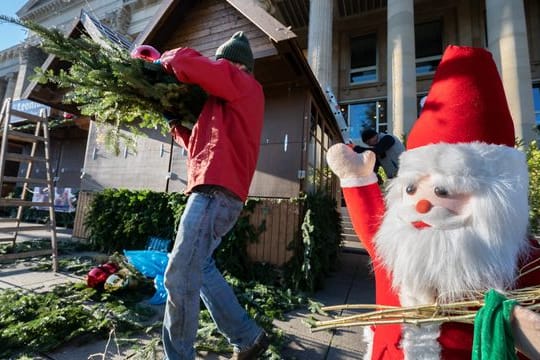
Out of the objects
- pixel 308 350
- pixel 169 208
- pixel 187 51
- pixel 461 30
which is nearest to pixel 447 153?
pixel 187 51

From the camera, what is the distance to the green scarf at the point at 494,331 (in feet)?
2.25

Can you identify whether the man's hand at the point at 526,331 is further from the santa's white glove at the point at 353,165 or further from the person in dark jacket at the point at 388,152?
the person in dark jacket at the point at 388,152

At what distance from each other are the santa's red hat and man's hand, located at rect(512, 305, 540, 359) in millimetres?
630

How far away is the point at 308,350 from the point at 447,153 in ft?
6.04

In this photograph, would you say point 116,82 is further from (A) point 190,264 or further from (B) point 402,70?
(B) point 402,70

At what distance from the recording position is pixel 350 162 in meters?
1.27

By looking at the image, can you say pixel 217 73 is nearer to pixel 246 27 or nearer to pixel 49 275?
pixel 246 27

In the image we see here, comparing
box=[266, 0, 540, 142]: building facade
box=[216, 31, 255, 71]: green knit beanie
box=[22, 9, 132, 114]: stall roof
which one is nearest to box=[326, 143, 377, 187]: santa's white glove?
box=[216, 31, 255, 71]: green knit beanie

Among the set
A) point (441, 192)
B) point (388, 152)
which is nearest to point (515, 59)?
point (388, 152)

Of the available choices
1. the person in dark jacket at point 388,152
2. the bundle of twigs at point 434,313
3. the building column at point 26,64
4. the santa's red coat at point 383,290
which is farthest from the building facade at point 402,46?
the building column at point 26,64

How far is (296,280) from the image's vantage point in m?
3.52

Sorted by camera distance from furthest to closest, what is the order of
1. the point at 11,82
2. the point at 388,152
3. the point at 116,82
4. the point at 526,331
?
the point at 11,82 → the point at 388,152 → the point at 116,82 → the point at 526,331

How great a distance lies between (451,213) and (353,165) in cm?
43

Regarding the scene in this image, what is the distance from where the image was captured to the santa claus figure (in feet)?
2.91
